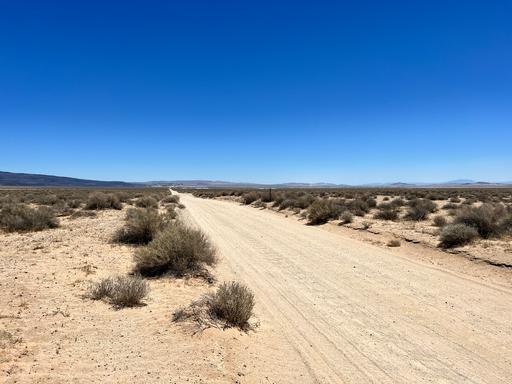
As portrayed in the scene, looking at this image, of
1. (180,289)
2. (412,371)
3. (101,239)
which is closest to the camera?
(412,371)

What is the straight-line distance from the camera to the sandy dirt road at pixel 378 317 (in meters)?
5.39

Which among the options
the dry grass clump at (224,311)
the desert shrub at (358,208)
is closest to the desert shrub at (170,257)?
the dry grass clump at (224,311)

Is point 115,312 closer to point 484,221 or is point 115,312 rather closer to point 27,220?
point 484,221

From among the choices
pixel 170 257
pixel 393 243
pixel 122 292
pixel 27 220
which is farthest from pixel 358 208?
pixel 122 292

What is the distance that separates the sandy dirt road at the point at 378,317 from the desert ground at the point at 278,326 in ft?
0.08

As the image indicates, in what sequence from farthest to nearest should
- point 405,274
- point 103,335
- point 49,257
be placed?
point 49,257 → point 405,274 → point 103,335

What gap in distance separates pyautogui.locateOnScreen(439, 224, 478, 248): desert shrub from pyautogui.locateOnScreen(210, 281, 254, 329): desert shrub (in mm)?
10363

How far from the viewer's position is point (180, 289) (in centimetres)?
922

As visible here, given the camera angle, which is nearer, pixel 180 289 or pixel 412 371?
pixel 412 371

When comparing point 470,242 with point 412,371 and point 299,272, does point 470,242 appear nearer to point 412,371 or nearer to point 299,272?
point 299,272

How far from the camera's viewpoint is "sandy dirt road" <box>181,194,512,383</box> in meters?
5.39

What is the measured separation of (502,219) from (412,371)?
575 inches

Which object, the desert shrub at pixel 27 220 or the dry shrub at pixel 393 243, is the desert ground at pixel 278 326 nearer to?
the dry shrub at pixel 393 243

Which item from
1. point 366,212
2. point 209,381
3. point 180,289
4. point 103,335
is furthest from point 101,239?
point 366,212
